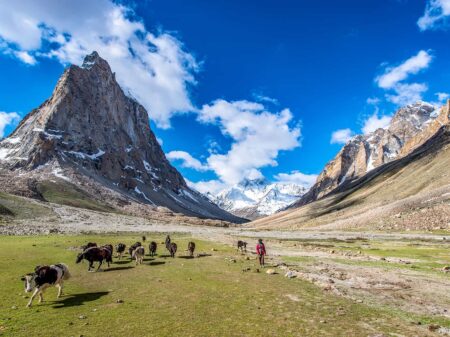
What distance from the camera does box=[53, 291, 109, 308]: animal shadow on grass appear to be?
684 inches

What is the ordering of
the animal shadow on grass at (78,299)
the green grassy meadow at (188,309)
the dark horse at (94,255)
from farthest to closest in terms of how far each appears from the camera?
the dark horse at (94,255)
the animal shadow on grass at (78,299)
the green grassy meadow at (188,309)

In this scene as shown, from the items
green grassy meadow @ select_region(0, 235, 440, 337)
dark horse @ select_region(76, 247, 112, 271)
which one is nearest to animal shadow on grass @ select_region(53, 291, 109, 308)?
green grassy meadow @ select_region(0, 235, 440, 337)

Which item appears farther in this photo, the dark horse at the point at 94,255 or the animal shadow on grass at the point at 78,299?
the dark horse at the point at 94,255

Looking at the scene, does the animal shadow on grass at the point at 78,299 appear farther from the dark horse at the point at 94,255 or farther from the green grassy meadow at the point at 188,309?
the dark horse at the point at 94,255

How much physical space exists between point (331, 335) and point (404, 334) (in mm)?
3094

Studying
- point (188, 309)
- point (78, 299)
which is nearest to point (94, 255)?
point (78, 299)

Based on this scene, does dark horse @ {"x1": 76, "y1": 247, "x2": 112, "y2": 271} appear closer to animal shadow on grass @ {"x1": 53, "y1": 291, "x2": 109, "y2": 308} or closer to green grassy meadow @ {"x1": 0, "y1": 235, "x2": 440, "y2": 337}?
green grassy meadow @ {"x1": 0, "y1": 235, "x2": 440, "y2": 337}

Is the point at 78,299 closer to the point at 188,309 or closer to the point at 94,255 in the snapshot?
the point at 188,309

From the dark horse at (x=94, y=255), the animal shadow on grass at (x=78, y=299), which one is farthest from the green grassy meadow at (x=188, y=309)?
the dark horse at (x=94, y=255)

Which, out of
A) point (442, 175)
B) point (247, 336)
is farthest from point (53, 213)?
point (442, 175)

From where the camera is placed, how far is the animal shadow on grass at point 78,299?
17.4m

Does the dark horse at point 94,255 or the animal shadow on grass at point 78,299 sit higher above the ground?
the dark horse at point 94,255

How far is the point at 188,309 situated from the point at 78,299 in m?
6.70

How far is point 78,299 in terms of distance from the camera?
60.4 ft
